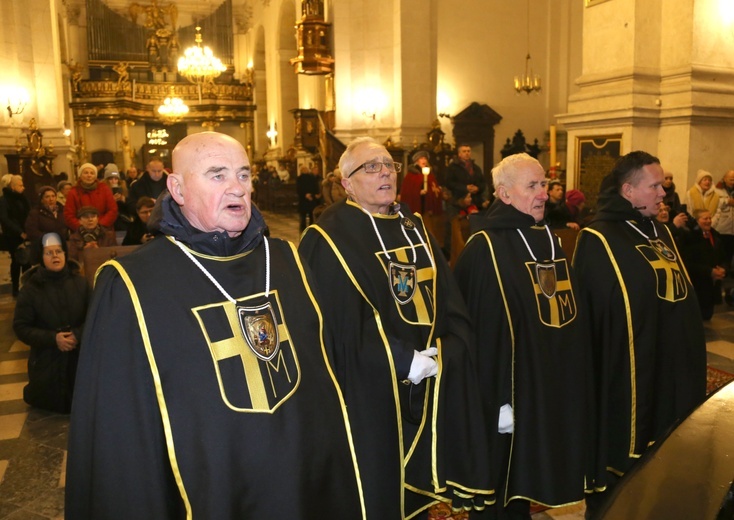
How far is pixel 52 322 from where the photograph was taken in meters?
5.20

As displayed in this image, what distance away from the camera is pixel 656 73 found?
8922 mm

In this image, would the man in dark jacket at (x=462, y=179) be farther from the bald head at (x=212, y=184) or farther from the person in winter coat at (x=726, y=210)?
the bald head at (x=212, y=184)

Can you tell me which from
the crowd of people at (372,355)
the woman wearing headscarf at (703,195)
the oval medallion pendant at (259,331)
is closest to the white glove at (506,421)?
the crowd of people at (372,355)

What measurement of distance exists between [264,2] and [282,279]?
2782cm

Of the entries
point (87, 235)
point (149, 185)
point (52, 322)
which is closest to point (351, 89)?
point (149, 185)

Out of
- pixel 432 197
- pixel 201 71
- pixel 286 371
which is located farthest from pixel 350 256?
pixel 201 71

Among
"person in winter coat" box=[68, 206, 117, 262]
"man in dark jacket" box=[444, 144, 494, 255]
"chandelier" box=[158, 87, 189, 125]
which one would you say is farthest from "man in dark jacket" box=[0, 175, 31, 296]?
"chandelier" box=[158, 87, 189, 125]

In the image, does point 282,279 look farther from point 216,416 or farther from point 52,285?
point 52,285

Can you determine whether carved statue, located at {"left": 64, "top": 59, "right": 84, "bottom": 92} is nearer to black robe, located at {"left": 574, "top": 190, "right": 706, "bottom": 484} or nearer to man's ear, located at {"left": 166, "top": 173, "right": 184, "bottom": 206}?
black robe, located at {"left": 574, "top": 190, "right": 706, "bottom": 484}

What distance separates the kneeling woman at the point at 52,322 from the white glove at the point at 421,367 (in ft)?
11.0

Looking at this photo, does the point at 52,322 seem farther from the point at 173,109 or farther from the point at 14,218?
the point at 173,109

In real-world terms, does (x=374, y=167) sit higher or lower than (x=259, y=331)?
higher

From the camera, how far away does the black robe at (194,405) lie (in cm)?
188

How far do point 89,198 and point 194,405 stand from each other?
21.8 ft
